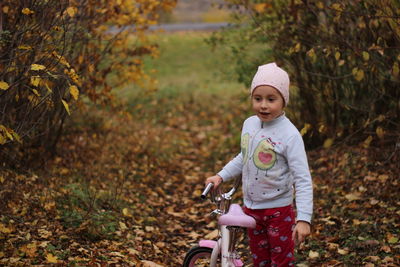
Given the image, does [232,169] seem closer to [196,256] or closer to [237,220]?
[237,220]

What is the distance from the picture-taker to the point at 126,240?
538 centimetres

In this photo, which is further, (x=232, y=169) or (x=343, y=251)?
(x=343, y=251)

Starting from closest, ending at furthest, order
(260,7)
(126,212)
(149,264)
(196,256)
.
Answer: (196,256) < (149,264) < (126,212) < (260,7)

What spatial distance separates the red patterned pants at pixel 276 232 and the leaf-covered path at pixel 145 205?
137 centimetres

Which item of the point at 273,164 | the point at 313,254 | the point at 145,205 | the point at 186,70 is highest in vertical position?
the point at 273,164

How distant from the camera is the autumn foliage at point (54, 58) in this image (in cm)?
Answer: 474

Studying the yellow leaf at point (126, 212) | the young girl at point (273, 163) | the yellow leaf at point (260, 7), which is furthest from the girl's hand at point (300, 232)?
the yellow leaf at point (260, 7)

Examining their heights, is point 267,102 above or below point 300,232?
above

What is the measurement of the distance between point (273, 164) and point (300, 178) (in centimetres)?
20

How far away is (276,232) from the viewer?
11.9ft

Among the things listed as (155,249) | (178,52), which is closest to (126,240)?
(155,249)

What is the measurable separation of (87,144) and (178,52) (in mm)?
10908

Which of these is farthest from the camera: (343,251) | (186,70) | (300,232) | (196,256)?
(186,70)

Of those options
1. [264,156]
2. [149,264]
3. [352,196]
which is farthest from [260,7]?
[264,156]
